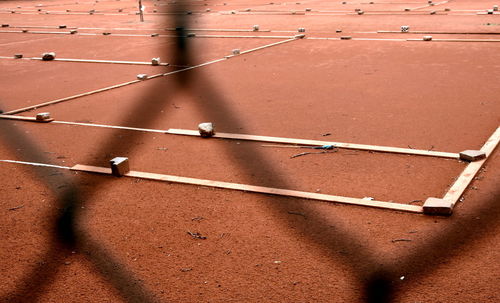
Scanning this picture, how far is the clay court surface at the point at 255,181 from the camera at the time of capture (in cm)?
275

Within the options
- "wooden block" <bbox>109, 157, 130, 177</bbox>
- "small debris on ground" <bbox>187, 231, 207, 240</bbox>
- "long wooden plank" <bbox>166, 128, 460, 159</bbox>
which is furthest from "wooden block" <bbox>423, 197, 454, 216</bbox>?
"wooden block" <bbox>109, 157, 130, 177</bbox>

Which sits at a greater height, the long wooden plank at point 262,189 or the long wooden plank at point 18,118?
the long wooden plank at point 262,189

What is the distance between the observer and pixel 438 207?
3.26 m

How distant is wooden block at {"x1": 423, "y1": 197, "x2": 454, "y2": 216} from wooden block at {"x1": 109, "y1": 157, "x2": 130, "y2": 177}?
Result: 2101mm

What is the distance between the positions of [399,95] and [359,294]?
4.02 metres

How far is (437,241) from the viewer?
2984 mm

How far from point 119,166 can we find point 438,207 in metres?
2.18

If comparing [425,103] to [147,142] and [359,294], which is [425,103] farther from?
[359,294]

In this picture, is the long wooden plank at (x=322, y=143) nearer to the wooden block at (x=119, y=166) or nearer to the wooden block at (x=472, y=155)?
the wooden block at (x=472, y=155)

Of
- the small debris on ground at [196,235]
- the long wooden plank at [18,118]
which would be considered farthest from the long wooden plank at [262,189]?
the long wooden plank at [18,118]

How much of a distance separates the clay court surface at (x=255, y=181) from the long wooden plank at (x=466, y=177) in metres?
0.04

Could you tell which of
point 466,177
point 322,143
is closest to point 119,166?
point 322,143

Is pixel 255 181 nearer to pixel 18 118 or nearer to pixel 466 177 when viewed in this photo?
pixel 466 177

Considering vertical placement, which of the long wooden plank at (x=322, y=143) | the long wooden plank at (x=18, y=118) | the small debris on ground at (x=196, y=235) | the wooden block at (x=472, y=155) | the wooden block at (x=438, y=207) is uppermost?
the wooden block at (x=438, y=207)
